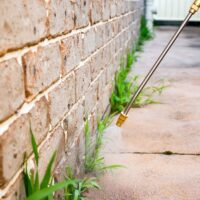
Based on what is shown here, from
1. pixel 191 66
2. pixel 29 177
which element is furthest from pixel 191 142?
pixel 191 66

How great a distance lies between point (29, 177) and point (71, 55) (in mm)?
528

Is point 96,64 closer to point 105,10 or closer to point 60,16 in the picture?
point 105,10


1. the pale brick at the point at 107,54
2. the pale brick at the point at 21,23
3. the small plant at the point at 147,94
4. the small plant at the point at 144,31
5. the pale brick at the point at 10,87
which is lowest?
the small plant at the point at 147,94

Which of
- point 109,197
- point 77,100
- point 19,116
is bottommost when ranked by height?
point 109,197

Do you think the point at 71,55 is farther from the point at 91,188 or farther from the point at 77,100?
the point at 91,188

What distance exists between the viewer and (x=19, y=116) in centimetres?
77

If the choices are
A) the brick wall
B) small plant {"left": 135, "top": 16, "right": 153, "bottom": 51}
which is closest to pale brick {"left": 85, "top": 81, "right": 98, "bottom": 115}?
the brick wall

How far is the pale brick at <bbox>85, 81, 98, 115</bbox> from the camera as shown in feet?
4.99

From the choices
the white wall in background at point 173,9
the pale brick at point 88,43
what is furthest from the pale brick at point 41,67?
the white wall in background at point 173,9

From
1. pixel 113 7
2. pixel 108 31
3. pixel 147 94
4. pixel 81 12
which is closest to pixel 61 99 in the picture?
pixel 81 12

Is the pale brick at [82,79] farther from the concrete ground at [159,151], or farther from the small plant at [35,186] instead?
the small plant at [35,186]

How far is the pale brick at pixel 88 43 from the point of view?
1425 mm

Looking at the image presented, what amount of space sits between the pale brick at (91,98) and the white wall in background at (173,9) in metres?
6.21

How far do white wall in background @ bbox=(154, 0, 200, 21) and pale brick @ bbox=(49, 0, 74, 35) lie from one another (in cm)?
666
